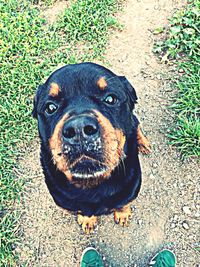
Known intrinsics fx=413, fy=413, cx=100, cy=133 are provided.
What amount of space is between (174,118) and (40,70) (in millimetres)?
1450

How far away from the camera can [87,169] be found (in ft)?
8.54

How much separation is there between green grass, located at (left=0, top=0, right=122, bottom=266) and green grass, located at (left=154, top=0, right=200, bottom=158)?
682 mm

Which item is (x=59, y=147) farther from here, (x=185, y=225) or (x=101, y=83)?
(x=185, y=225)

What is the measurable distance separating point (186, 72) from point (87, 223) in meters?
1.76

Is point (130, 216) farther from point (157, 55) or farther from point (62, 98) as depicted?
point (157, 55)

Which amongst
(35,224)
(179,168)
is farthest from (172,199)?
(35,224)

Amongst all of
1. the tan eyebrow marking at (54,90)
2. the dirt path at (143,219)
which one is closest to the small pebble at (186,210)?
the dirt path at (143,219)

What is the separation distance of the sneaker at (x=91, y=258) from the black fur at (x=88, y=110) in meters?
0.49

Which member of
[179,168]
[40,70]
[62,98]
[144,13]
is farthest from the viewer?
[144,13]

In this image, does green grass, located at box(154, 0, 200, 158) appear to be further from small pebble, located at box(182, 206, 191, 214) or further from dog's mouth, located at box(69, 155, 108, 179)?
dog's mouth, located at box(69, 155, 108, 179)

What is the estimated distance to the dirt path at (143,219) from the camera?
344cm

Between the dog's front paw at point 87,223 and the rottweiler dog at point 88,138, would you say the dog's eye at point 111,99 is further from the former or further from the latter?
Result: the dog's front paw at point 87,223

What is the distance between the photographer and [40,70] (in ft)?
13.9

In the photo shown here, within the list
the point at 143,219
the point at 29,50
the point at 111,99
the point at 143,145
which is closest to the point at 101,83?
the point at 111,99
